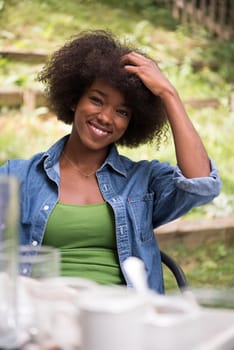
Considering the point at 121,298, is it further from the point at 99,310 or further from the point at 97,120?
the point at 97,120

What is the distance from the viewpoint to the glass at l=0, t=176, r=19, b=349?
1151 millimetres

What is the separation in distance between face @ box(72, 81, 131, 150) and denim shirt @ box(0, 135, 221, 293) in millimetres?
80

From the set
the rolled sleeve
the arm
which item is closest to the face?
the arm

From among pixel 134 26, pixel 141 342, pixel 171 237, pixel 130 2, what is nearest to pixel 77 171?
pixel 141 342

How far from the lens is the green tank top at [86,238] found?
207 centimetres

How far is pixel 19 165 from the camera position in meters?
2.18

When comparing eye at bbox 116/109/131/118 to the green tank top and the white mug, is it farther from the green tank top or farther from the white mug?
the white mug

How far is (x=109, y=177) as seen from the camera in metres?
2.19

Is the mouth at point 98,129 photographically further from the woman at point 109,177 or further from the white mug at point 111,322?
the white mug at point 111,322

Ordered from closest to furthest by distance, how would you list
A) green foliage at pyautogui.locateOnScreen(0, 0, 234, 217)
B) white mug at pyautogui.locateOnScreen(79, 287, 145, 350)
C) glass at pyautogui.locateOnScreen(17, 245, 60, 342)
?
1. white mug at pyautogui.locateOnScreen(79, 287, 145, 350)
2. glass at pyautogui.locateOnScreen(17, 245, 60, 342)
3. green foliage at pyautogui.locateOnScreen(0, 0, 234, 217)

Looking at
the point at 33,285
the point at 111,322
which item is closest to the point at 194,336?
the point at 111,322

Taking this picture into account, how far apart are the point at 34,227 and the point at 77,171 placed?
9.3 inches

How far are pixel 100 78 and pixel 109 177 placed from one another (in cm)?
27

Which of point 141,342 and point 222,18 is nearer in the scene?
point 141,342
